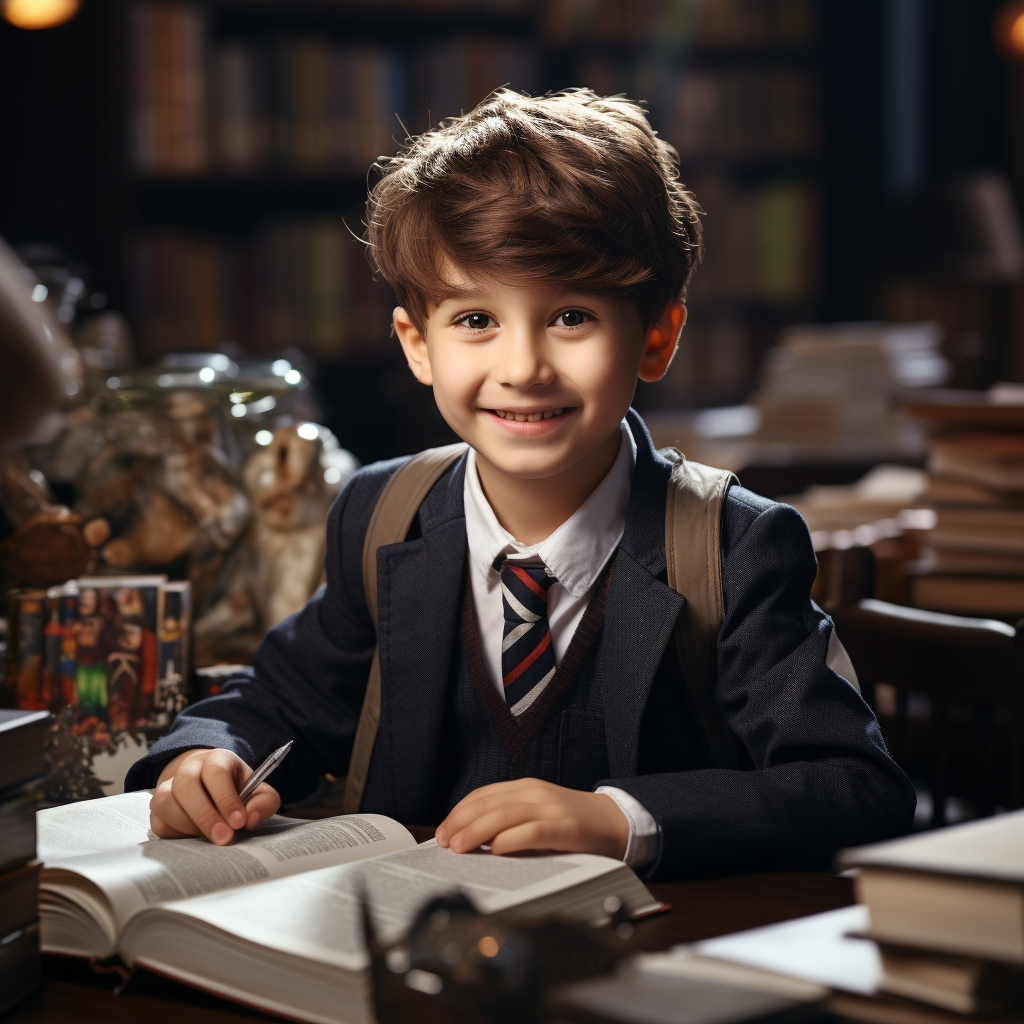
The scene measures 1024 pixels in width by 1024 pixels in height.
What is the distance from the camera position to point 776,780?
951mm

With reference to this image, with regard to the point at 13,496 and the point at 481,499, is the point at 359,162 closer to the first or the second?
the point at 13,496

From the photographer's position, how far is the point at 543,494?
45.4 inches

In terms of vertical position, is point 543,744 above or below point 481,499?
below

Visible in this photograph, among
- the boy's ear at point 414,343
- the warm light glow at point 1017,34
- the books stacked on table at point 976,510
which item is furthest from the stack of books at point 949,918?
the warm light glow at point 1017,34

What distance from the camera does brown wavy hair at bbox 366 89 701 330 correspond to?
3.44 ft

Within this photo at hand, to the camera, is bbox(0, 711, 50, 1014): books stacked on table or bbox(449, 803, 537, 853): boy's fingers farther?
bbox(449, 803, 537, 853): boy's fingers

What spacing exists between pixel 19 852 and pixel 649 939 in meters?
0.36

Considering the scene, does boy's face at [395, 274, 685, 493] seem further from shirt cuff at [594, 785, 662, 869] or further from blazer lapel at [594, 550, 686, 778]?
shirt cuff at [594, 785, 662, 869]

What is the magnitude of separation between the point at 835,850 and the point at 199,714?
54 centimetres

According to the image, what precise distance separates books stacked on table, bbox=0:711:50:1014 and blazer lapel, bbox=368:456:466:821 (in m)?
0.45

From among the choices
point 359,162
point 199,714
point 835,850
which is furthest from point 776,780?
point 359,162

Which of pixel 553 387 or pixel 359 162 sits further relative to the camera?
pixel 359 162

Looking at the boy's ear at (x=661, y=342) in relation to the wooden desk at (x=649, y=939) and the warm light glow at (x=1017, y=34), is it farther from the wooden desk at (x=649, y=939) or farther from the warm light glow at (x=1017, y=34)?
the warm light glow at (x=1017, y=34)

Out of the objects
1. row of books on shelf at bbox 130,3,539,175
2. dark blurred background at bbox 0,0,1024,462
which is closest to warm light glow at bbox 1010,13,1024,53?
dark blurred background at bbox 0,0,1024,462
